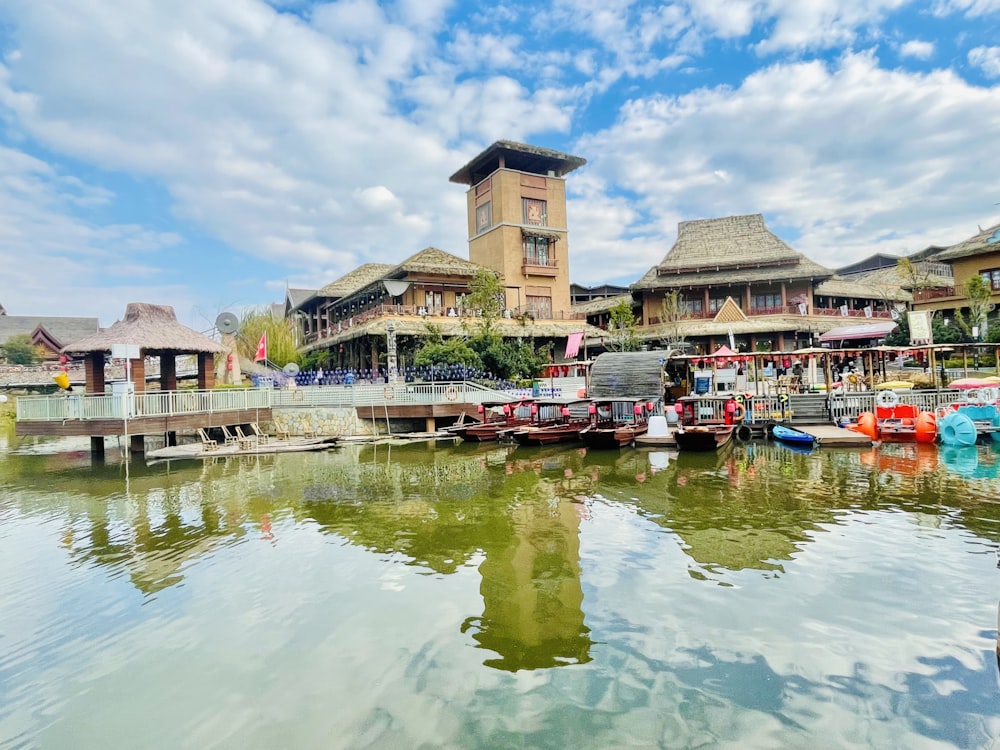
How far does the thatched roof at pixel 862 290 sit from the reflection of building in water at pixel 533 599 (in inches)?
1547

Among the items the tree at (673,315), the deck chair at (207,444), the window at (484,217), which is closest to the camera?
the deck chair at (207,444)

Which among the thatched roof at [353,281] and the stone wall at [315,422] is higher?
the thatched roof at [353,281]

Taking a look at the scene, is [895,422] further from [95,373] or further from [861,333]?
[95,373]

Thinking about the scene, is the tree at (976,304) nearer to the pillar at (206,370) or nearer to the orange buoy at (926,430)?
the orange buoy at (926,430)

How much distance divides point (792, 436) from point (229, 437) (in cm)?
2078

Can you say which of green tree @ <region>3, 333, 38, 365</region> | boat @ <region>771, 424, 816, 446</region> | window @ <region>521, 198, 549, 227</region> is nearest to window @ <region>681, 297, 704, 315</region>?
window @ <region>521, 198, 549, 227</region>

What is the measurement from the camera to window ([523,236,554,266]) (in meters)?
40.3

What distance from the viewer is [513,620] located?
688cm

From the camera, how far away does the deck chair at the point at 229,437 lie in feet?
71.2

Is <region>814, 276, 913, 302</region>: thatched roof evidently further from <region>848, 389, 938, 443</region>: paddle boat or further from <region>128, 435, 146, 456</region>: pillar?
<region>128, 435, 146, 456</region>: pillar

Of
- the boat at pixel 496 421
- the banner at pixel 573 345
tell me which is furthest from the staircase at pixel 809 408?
the banner at pixel 573 345

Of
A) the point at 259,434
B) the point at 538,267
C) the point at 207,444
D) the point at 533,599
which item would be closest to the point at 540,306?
the point at 538,267

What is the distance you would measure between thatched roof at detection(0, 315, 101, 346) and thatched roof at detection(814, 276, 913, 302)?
64.8 m

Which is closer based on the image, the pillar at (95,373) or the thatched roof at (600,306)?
the pillar at (95,373)
